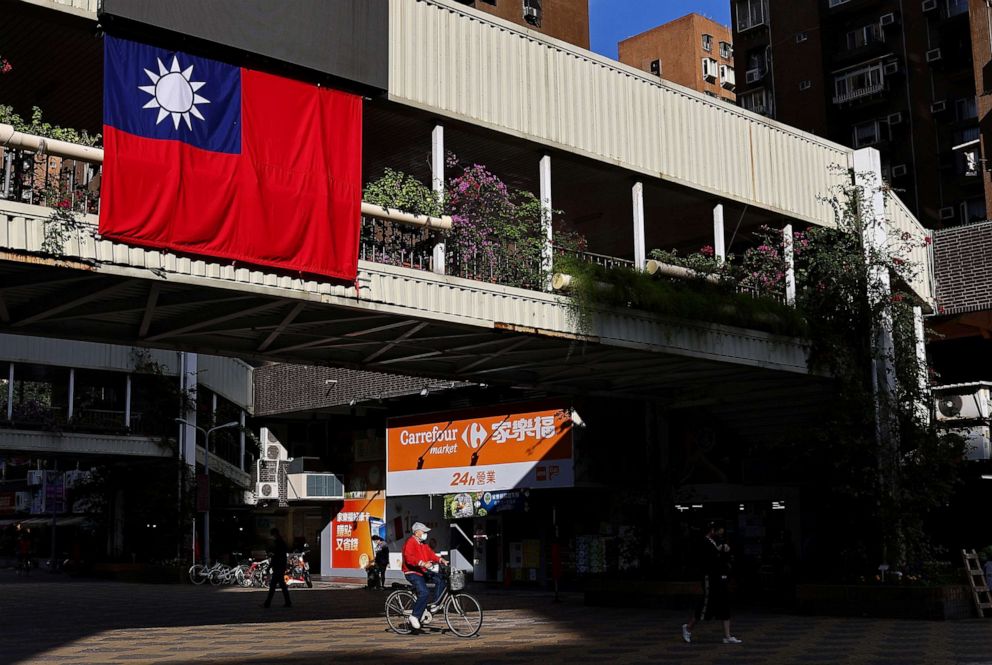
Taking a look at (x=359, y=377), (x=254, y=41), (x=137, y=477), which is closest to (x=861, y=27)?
(x=359, y=377)

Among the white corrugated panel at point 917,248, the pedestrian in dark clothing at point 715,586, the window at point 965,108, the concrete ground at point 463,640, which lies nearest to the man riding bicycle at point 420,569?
the concrete ground at point 463,640

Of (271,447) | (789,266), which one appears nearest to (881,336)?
(789,266)

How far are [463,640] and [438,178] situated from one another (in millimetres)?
6468

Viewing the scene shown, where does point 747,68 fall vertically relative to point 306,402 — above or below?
above

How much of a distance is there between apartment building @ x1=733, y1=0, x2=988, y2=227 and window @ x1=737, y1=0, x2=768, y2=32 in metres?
1.13

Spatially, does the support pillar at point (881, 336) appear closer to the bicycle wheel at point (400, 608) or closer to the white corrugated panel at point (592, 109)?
the white corrugated panel at point (592, 109)

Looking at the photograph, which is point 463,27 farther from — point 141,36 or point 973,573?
point 973,573

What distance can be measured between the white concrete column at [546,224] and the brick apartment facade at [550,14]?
1359 inches

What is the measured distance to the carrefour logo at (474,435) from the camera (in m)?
31.2

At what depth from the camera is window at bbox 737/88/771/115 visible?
59.1 metres

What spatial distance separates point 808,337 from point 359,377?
16.3 metres

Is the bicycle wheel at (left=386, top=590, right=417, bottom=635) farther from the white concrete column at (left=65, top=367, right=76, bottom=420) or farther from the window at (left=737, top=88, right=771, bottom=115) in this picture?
the window at (left=737, top=88, right=771, bottom=115)

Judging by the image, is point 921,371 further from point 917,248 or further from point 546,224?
point 546,224

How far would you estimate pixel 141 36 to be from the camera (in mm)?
14133
